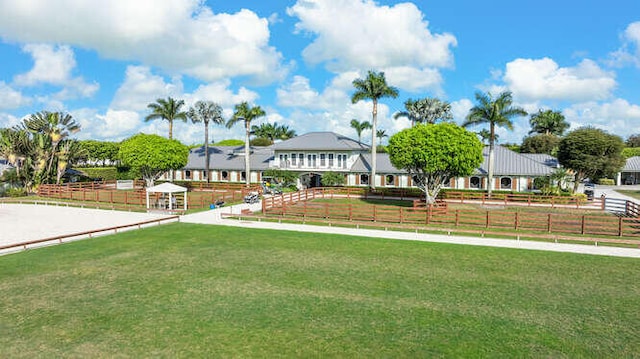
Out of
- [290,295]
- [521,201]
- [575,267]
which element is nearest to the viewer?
[290,295]

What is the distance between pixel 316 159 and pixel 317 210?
2287 centimetres

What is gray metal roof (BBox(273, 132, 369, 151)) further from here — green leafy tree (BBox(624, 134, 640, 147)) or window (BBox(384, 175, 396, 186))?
green leafy tree (BBox(624, 134, 640, 147))

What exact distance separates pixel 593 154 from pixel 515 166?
879 centimetres

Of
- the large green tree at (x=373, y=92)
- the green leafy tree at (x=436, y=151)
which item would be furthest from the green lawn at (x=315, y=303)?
the large green tree at (x=373, y=92)

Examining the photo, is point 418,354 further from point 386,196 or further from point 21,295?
point 386,196

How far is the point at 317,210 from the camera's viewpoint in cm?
3083

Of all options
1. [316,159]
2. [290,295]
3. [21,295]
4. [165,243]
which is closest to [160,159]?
[316,159]

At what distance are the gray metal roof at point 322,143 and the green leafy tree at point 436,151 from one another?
17699mm

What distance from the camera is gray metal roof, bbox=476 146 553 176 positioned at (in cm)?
4539

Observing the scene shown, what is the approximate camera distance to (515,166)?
153 ft

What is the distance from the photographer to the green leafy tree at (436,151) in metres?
31.9

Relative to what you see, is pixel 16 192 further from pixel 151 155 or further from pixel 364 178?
pixel 364 178

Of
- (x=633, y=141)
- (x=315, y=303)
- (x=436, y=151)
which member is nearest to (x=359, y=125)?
(x=436, y=151)

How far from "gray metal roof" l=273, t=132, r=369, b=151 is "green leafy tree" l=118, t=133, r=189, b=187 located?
13529 millimetres
